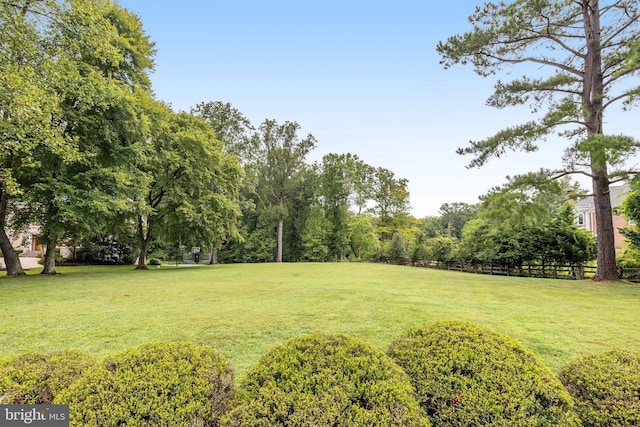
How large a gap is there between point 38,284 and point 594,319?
1495 cm

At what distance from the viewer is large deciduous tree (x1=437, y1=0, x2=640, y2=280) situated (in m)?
11.1

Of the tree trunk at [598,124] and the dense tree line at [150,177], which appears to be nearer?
the dense tree line at [150,177]

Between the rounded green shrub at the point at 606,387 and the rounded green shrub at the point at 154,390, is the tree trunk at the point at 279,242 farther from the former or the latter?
the rounded green shrub at the point at 606,387

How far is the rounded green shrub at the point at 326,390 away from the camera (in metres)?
1.59

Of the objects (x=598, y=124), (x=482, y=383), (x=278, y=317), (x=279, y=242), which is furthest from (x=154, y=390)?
(x=279, y=242)

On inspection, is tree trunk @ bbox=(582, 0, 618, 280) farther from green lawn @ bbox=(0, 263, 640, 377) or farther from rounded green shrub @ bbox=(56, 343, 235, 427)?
rounded green shrub @ bbox=(56, 343, 235, 427)

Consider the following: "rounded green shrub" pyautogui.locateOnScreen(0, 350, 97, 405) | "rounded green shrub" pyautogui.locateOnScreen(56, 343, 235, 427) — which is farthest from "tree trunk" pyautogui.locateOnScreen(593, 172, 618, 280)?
"rounded green shrub" pyautogui.locateOnScreen(0, 350, 97, 405)

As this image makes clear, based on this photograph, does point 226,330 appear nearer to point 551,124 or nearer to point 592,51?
point 551,124

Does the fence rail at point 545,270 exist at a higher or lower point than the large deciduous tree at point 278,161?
lower

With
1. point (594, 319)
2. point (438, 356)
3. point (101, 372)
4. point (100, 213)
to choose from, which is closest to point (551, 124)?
point (594, 319)

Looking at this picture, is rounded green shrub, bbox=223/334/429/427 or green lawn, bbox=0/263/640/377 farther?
green lawn, bbox=0/263/640/377

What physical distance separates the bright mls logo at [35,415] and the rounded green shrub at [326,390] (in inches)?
34.1

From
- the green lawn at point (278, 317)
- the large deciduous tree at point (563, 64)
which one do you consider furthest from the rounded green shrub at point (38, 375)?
the large deciduous tree at point (563, 64)

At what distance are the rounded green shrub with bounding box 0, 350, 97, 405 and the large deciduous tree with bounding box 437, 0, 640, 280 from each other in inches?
500
